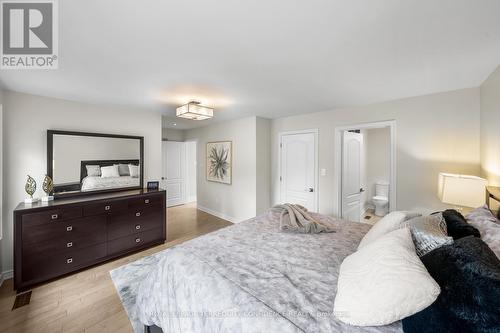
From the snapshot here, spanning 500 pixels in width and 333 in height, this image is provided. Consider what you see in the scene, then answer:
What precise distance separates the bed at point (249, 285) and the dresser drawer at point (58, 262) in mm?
1513

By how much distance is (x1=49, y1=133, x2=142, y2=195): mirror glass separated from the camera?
278cm

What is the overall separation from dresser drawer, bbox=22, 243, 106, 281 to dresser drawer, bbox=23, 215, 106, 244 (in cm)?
19

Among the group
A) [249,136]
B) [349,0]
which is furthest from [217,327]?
[249,136]

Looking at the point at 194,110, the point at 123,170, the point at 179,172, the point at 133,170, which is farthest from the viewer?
the point at 179,172

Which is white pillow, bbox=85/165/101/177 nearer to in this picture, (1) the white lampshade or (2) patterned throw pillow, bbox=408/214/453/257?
(2) patterned throw pillow, bbox=408/214/453/257

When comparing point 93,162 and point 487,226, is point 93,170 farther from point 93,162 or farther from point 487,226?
point 487,226

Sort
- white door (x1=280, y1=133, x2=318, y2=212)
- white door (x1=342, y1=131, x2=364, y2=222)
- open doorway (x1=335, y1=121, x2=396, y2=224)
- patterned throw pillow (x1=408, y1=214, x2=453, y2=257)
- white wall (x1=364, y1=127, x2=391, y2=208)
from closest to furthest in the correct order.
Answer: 1. patterned throw pillow (x1=408, y1=214, x2=453, y2=257)
2. open doorway (x1=335, y1=121, x2=396, y2=224)
3. white door (x1=342, y1=131, x2=364, y2=222)
4. white door (x1=280, y1=133, x2=318, y2=212)
5. white wall (x1=364, y1=127, x2=391, y2=208)

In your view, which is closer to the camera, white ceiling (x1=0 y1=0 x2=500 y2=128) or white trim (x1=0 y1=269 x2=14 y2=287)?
white ceiling (x1=0 y1=0 x2=500 y2=128)

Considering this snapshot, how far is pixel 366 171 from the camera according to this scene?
516 centimetres

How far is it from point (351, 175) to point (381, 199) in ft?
5.05

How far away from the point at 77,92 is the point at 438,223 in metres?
3.89

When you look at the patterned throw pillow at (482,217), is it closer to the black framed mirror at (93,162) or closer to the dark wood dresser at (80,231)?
the dark wood dresser at (80,231)

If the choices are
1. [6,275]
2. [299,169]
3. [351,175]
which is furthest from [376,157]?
[6,275]

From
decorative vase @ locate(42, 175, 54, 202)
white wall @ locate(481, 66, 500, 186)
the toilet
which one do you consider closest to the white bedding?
decorative vase @ locate(42, 175, 54, 202)
